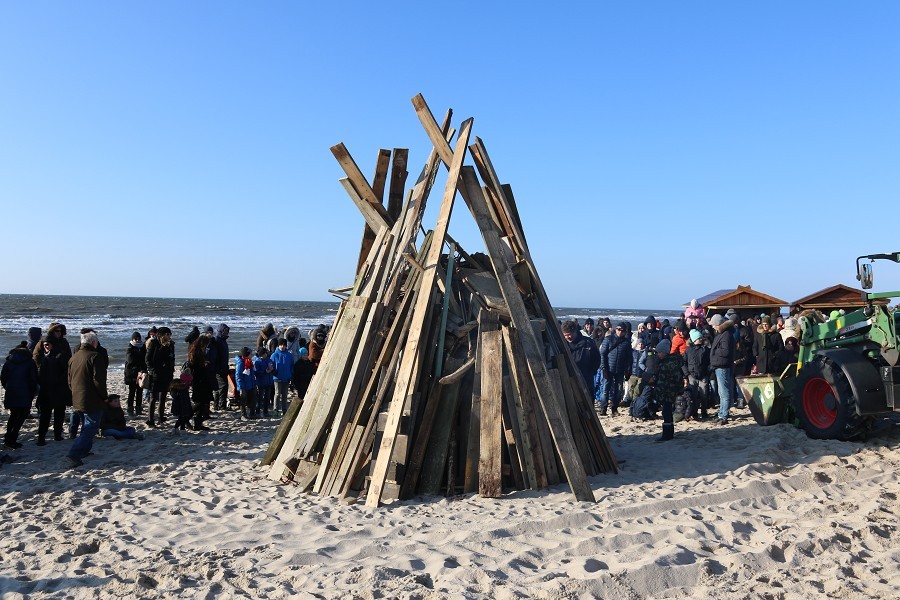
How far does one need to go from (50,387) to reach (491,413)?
690 centimetres

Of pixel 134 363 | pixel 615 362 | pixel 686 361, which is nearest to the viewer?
pixel 686 361

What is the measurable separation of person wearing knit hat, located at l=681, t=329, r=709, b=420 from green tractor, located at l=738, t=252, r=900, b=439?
1.15 m

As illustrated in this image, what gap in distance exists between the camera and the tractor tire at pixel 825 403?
8344mm

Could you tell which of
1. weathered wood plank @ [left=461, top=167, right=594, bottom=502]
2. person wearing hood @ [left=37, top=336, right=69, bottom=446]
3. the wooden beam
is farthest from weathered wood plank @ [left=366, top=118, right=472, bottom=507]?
person wearing hood @ [left=37, top=336, right=69, bottom=446]

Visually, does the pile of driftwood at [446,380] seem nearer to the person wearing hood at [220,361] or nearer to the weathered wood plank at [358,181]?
the weathered wood plank at [358,181]

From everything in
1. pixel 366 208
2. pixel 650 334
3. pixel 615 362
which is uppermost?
pixel 366 208

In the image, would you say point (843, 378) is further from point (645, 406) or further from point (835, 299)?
point (835, 299)

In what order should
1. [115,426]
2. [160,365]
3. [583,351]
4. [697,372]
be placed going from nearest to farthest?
[115,426], [160,365], [697,372], [583,351]

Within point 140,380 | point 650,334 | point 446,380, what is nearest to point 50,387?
point 140,380

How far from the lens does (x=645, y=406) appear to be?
444 inches

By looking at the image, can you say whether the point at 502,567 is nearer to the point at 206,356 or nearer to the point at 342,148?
the point at 342,148

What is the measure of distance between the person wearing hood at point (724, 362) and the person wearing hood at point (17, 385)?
416 inches

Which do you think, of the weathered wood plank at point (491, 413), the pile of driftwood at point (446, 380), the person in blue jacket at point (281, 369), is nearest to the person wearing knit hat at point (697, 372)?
the pile of driftwood at point (446, 380)

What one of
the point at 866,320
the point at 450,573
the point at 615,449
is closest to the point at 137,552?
the point at 450,573
